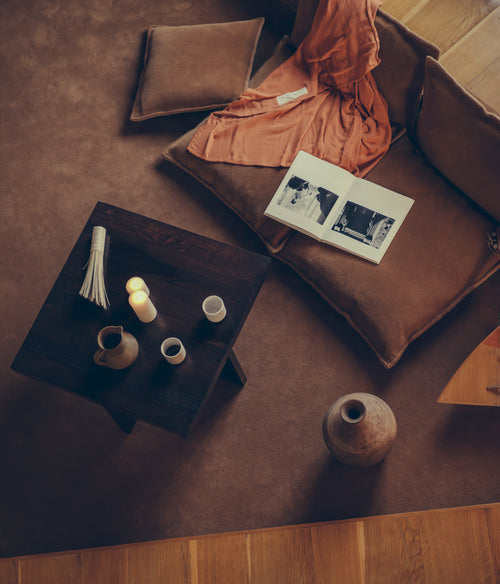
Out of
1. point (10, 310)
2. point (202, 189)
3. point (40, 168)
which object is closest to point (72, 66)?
point (40, 168)

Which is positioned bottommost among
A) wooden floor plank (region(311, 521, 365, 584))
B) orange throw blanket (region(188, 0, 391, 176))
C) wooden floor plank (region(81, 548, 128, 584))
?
wooden floor plank (region(81, 548, 128, 584))

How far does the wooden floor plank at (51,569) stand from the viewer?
5.76ft

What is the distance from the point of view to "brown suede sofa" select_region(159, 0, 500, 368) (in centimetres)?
171

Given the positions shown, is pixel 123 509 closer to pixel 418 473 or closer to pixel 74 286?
pixel 74 286

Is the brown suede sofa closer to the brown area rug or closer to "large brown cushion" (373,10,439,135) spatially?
"large brown cushion" (373,10,439,135)

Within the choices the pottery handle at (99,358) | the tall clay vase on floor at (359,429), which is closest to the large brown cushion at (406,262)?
the tall clay vase on floor at (359,429)

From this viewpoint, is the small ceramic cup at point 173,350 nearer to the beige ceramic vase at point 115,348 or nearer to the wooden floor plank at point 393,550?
the beige ceramic vase at point 115,348

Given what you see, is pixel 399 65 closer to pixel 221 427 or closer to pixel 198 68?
pixel 198 68

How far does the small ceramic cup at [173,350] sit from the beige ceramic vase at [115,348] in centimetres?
9

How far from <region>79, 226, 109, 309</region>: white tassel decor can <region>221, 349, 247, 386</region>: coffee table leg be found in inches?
18.0

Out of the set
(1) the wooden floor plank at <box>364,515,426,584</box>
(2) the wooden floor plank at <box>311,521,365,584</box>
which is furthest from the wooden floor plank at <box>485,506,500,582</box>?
(2) the wooden floor plank at <box>311,521,365,584</box>

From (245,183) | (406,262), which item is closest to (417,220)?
(406,262)

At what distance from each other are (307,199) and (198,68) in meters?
0.82

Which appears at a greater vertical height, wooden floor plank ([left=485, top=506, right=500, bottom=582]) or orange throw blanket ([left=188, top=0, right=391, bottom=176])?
orange throw blanket ([left=188, top=0, right=391, bottom=176])
